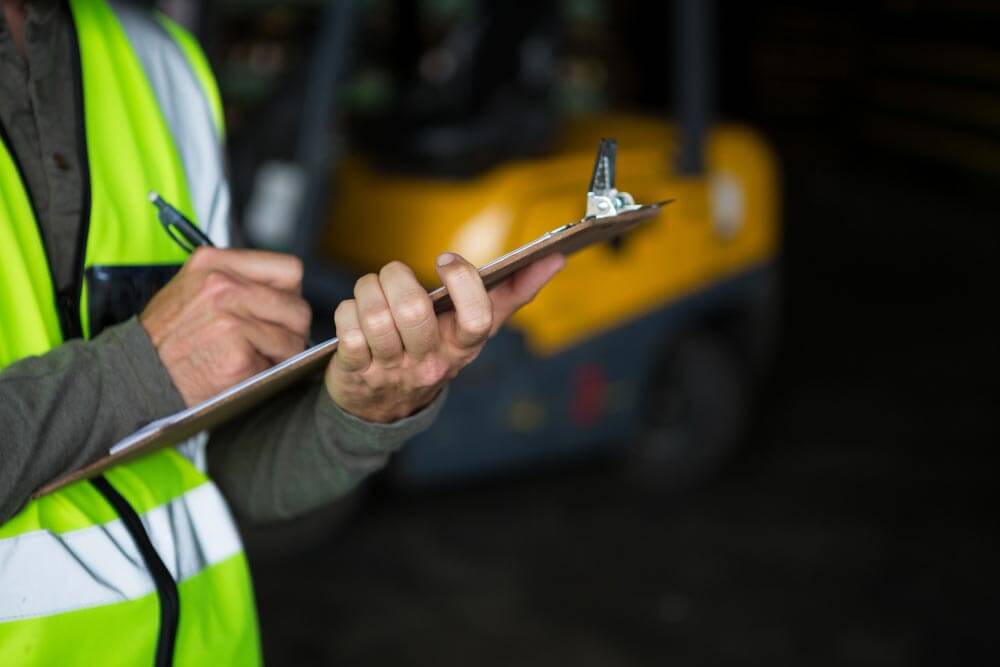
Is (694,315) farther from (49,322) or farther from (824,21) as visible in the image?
(824,21)

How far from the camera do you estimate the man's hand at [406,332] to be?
0.90m

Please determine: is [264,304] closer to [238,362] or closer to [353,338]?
[238,362]

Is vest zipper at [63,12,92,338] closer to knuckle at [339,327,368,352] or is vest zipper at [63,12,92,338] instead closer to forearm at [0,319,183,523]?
forearm at [0,319,183,523]

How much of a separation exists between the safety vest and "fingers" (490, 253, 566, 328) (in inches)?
12.7

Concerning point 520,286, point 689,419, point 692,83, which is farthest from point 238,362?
point 689,419

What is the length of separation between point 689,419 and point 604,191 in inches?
124

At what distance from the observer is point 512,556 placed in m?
3.49

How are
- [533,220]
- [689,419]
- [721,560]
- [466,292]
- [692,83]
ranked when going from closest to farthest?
[466,292], [533,220], [721,560], [692,83], [689,419]

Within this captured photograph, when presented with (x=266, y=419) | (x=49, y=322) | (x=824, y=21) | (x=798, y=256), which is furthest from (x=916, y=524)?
(x=824, y=21)

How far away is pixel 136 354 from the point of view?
1.03 metres

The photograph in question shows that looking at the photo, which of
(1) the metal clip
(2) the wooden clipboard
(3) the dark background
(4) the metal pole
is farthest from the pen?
(4) the metal pole

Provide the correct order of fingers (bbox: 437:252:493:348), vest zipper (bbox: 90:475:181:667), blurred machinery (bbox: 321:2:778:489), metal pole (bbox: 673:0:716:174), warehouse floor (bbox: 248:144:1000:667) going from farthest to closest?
metal pole (bbox: 673:0:716:174) → blurred machinery (bbox: 321:2:778:489) → warehouse floor (bbox: 248:144:1000:667) → vest zipper (bbox: 90:475:181:667) → fingers (bbox: 437:252:493:348)

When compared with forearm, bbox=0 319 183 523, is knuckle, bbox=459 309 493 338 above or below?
above

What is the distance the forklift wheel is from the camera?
3.97 m
